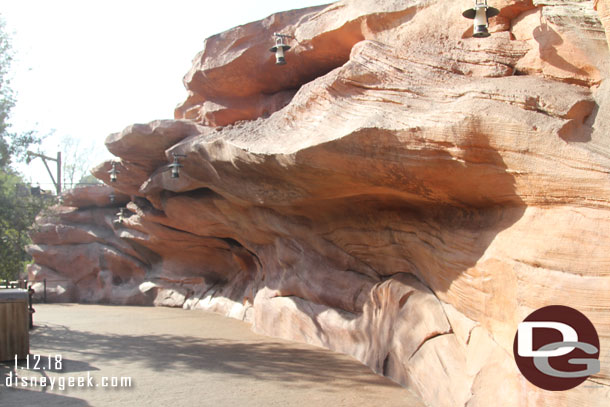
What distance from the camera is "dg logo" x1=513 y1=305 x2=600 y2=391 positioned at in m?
4.23

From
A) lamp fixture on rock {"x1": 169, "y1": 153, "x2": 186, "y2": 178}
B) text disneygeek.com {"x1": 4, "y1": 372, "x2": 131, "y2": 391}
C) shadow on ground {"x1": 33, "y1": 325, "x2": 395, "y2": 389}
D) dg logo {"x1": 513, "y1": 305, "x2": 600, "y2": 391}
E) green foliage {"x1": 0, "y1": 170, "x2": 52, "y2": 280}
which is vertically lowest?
shadow on ground {"x1": 33, "y1": 325, "x2": 395, "y2": 389}

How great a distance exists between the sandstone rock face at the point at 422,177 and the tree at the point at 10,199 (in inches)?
124

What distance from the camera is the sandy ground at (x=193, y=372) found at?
6.13 m

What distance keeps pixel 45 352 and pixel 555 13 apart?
8.75 m

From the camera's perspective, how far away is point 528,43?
235 inches

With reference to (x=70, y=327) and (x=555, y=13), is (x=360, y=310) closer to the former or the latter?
(x=555, y=13)

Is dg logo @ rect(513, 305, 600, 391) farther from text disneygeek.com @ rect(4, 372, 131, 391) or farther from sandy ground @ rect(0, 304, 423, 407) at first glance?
text disneygeek.com @ rect(4, 372, 131, 391)

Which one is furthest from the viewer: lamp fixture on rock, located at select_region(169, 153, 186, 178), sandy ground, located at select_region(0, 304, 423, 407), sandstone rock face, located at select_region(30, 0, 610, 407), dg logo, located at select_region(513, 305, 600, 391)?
lamp fixture on rock, located at select_region(169, 153, 186, 178)

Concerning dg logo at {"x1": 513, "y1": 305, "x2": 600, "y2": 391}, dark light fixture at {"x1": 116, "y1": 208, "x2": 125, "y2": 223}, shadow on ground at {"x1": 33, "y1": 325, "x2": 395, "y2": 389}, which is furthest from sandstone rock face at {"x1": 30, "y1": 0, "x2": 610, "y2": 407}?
dark light fixture at {"x1": 116, "y1": 208, "x2": 125, "y2": 223}

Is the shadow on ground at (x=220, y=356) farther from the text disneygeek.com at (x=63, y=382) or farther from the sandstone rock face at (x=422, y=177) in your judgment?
the text disneygeek.com at (x=63, y=382)

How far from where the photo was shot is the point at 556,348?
456 cm

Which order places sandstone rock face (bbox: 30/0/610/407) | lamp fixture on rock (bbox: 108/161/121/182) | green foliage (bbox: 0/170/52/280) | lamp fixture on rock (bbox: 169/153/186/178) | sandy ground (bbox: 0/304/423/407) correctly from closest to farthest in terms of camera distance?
sandstone rock face (bbox: 30/0/610/407) < sandy ground (bbox: 0/304/423/407) < lamp fixture on rock (bbox: 169/153/186/178) < green foliage (bbox: 0/170/52/280) < lamp fixture on rock (bbox: 108/161/121/182)

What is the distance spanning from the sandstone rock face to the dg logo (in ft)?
0.29

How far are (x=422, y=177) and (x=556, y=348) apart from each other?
2.29m
